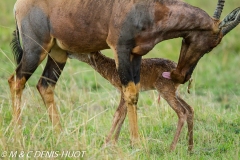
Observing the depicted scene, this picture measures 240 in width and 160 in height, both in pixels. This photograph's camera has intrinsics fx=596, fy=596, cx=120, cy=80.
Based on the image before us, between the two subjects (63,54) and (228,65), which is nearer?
(63,54)

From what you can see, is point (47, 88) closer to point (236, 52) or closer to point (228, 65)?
point (228, 65)

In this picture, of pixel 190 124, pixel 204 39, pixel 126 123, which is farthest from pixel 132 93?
pixel 126 123

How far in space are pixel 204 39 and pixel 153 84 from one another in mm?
1081

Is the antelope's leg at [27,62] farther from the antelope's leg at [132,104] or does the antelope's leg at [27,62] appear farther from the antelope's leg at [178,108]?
the antelope's leg at [178,108]

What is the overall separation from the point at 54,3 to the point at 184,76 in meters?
1.99

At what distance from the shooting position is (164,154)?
7281 mm

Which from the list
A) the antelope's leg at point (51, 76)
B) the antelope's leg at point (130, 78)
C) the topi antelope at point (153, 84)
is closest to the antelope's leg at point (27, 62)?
the antelope's leg at point (51, 76)

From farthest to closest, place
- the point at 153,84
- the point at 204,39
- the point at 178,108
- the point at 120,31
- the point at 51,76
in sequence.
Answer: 1. the point at 51,76
2. the point at 153,84
3. the point at 178,108
4. the point at 204,39
5. the point at 120,31

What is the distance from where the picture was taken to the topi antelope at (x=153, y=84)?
25.9 feet

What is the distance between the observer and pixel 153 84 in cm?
830

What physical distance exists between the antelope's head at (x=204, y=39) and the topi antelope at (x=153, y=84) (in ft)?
1.22

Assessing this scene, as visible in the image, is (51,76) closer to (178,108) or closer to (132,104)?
(132,104)

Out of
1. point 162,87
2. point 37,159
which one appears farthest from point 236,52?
point 37,159

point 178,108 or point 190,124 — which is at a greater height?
point 178,108
